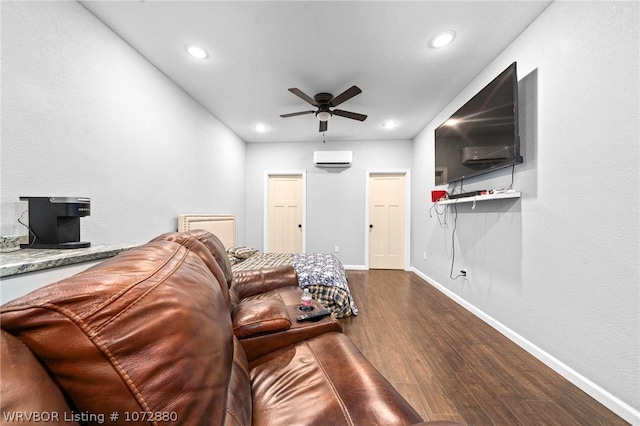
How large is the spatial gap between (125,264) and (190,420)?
0.42 metres

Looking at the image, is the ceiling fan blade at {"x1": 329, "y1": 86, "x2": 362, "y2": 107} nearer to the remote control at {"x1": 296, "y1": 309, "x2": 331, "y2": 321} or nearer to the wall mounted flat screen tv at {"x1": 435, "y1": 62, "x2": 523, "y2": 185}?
the wall mounted flat screen tv at {"x1": 435, "y1": 62, "x2": 523, "y2": 185}

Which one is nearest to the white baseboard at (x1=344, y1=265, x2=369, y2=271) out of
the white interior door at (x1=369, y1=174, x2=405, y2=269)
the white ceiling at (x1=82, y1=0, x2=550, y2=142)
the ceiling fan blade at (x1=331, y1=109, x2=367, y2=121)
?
the white interior door at (x1=369, y1=174, x2=405, y2=269)

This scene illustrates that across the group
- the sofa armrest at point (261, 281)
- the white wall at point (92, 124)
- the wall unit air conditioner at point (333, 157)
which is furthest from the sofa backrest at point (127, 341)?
the wall unit air conditioner at point (333, 157)

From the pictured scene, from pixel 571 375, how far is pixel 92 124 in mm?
3931

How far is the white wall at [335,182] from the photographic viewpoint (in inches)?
186

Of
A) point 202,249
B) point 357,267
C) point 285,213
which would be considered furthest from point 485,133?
point 285,213

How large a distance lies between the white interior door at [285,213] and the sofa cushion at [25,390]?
4.54 metres

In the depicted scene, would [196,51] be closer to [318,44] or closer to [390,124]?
[318,44]

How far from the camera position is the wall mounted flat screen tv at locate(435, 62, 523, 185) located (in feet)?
6.29

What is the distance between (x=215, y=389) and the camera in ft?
1.95

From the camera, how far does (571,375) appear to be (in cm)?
154

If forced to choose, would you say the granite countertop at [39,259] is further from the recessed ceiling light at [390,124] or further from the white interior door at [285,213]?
the recessed ceiling light at [390,124]

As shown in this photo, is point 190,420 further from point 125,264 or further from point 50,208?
point 50,208

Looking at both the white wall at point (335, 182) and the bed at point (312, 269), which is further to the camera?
the white wall at point (335, 182)
